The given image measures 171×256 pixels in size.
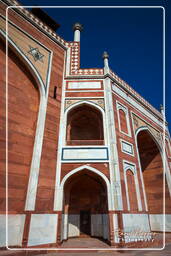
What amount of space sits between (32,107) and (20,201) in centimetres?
443

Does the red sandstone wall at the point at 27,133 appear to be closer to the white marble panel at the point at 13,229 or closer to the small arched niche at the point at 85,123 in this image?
the white marble panel at the point at 13,229

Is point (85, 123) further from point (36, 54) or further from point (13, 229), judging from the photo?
point (13, 229)

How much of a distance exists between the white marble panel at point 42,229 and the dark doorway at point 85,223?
10.5 feet

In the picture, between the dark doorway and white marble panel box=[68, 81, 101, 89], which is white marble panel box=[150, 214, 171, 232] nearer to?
the dark doorway

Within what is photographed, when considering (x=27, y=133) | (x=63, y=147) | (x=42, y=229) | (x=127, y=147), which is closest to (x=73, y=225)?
(x=42, y=229)

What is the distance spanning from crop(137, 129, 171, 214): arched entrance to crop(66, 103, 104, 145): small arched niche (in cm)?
387

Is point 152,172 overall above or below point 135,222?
above

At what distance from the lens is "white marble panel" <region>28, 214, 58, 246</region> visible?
6.16 m

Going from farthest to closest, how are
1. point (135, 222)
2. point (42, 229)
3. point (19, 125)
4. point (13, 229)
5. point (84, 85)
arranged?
point (84, 85) → point (19, 125) → point (135, 222) → point (42, 229) → point (13, 229)

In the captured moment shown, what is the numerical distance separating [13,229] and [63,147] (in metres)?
3.84

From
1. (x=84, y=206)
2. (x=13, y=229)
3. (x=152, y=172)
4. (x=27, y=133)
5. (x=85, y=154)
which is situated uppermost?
(x=27, y=133)

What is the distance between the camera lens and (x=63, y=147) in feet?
27.1

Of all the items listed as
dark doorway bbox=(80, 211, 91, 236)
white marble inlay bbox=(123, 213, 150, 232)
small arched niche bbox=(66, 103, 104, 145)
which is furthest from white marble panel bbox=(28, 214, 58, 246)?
small arched niche bbox=(66, 103, 104, 145)

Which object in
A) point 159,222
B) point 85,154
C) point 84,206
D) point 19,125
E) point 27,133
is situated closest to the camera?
point 19,125
